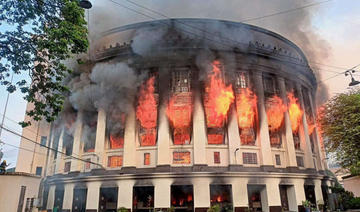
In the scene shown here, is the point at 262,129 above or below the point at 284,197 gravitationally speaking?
above

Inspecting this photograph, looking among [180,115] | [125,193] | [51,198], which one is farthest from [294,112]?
[51,198]

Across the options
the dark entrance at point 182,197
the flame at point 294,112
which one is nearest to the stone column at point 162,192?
the dark entrance at point 182,197

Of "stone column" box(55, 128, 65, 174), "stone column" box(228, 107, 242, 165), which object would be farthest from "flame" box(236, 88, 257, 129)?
"stone column" box(55, 128, 65, 174)

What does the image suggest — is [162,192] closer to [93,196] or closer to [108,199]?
[108,199]

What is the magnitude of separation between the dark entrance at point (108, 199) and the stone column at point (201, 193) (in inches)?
290

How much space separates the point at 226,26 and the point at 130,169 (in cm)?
1740

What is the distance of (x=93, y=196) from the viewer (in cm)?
2123

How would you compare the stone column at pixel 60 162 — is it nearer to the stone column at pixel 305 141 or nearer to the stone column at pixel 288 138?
the stone column at pixel 288 138

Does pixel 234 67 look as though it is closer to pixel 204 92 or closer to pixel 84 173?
pixel 204 92

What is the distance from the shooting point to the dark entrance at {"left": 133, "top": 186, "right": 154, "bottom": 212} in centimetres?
2073

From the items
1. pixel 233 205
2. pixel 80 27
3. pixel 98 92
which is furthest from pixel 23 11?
pixel 233 205

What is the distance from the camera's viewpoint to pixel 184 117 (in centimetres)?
2302

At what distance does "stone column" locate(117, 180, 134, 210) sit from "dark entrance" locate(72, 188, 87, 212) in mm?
4195

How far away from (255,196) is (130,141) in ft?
42.9
